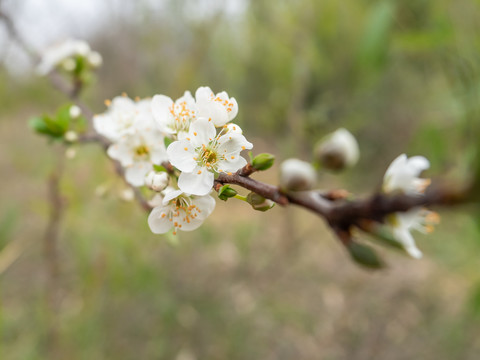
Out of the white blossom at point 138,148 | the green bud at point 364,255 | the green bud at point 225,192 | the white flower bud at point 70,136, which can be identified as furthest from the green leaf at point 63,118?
the green bud at point 364,255

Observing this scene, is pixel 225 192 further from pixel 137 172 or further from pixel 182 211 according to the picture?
pixel 137 172

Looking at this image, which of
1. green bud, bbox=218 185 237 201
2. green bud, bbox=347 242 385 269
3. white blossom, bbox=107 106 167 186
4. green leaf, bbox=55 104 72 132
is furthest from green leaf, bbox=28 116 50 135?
green bud, bbox=347 242 385 269

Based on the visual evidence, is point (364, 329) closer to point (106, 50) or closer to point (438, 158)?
point (438, 158)

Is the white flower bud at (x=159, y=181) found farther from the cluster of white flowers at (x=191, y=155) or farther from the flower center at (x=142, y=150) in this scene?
the flower center at (x=142, y=150)

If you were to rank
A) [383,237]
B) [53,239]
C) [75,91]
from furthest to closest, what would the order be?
[53,239]
[75,91]
[383,237]

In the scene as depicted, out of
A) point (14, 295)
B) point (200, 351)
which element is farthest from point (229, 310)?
point (14, 295)

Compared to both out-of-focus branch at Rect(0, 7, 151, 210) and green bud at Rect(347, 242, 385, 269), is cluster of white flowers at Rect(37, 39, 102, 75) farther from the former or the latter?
green bud at Rect(347, 242, 385, 269)

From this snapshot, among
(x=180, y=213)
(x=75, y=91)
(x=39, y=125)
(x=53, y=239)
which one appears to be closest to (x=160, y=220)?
(x=180, y=213)
